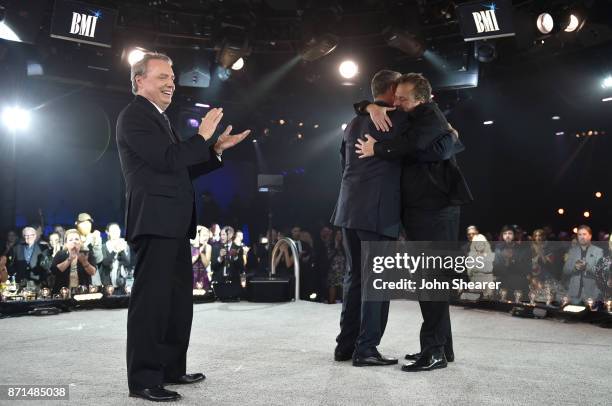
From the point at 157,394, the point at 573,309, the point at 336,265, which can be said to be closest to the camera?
the point at 157,394

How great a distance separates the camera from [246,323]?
5066 millimetres

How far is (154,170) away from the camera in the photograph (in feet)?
8.63

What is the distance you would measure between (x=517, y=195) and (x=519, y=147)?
53.0 inches

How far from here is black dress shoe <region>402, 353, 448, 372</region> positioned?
120 inches

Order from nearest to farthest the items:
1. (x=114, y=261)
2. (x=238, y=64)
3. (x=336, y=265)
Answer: (x=114, y=261)
(x=336, y=265)
(x=238, y=64)

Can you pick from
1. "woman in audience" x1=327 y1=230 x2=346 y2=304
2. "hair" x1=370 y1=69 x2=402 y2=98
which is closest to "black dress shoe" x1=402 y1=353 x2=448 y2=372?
"hair" x1=370 y1=69 x2=402 y2=98

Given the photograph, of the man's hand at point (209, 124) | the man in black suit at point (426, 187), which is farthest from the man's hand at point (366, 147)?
the man's hand at point (209, 124)

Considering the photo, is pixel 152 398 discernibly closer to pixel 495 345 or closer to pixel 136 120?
pixel 136 120

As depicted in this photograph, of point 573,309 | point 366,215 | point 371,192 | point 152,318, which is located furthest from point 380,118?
point 573,309

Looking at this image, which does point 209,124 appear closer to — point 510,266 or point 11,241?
point 510,266

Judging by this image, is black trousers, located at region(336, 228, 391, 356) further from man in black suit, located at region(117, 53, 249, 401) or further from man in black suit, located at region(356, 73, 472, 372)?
man in black suit, located at region(117, 53, 249, 401)

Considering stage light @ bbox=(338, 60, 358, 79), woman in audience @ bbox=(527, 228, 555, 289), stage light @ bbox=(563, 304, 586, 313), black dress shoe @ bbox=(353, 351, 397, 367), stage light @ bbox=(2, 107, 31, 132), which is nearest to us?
black dress shoe @ bbox=(353, 351, 397, 367)

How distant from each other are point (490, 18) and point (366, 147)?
4.61 meters

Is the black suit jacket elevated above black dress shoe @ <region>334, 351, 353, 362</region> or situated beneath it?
elevated above
